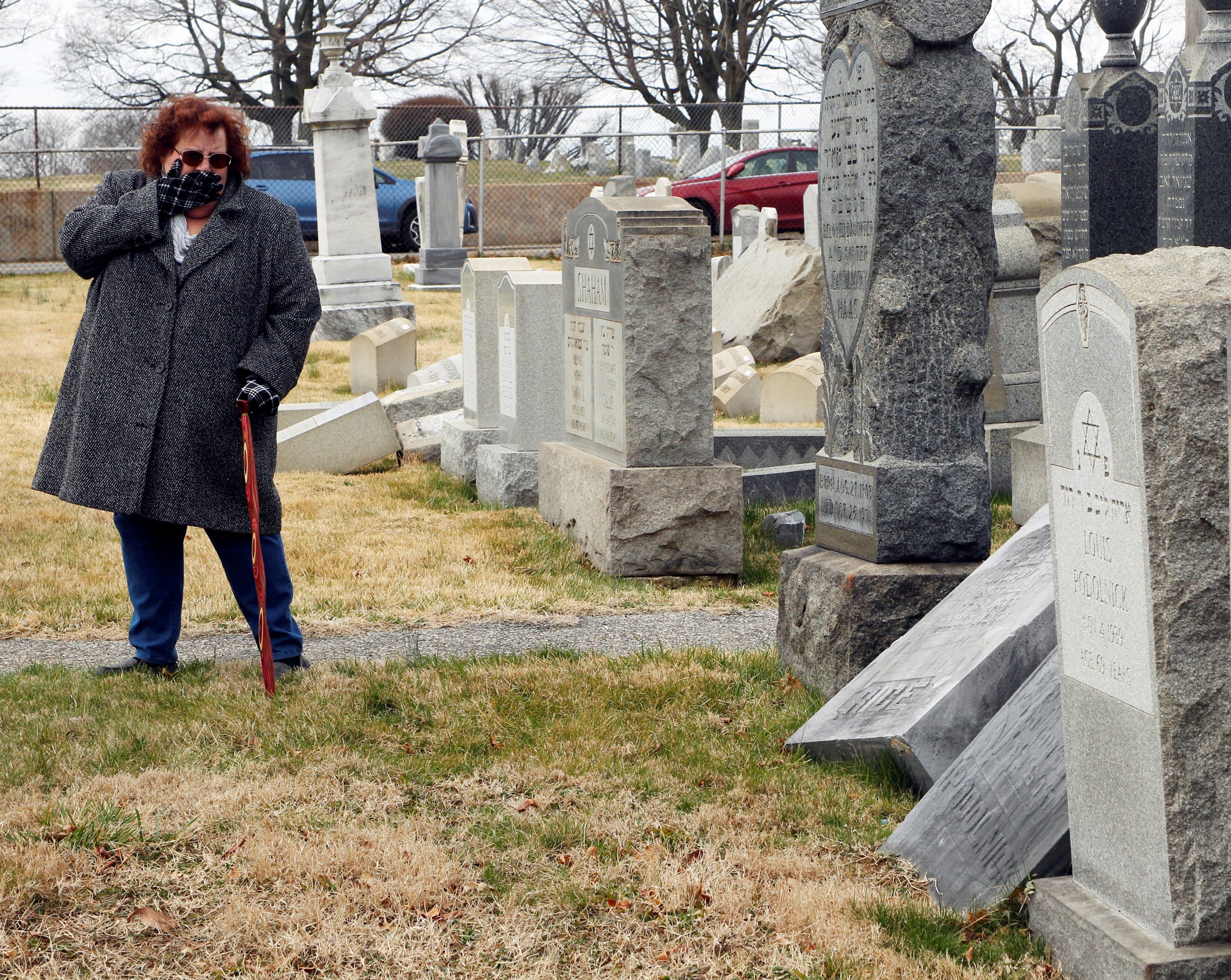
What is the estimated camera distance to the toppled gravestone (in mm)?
14250

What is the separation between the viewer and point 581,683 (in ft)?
15.7

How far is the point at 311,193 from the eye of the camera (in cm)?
2517

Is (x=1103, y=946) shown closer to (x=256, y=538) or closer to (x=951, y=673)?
(x=951, y=673)

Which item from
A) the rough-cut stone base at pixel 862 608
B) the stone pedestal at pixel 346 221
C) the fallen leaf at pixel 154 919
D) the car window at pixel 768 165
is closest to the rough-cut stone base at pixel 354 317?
the stone pedestal at pixel 346 221

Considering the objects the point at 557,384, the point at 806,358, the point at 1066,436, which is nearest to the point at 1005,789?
the point at 1066,436

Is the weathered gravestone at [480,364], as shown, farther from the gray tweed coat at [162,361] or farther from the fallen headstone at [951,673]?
the fallen headstone at [951,673]

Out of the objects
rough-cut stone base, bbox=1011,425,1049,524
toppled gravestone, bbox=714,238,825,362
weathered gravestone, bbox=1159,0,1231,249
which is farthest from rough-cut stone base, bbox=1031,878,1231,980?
toppled gravestone, bbox=714,238,825,362

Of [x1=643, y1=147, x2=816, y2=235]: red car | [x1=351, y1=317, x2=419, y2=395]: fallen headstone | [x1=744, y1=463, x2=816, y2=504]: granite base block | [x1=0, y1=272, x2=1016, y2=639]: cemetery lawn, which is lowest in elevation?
[x1=0, y1=272, x2=1016, y2=639]: cemetery lawn

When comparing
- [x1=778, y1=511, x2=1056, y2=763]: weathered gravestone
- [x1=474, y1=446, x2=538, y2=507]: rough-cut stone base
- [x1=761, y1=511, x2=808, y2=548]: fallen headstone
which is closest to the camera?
[x1=778, y1=511, x2=1056, y2=763]: weathered gravestone

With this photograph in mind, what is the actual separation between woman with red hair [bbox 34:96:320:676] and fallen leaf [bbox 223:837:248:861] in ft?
4.53

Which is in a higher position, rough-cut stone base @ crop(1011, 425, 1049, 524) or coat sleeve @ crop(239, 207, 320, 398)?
coat sleeve @ crop(239, 207, 320, 398)

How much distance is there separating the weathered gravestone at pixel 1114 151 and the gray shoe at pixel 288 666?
6202mm

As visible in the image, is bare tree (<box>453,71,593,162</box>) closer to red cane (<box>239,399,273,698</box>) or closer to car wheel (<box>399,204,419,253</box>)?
car wheel (<box>399,204,419,253</box>)

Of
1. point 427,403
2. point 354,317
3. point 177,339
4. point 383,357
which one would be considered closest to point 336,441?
point 427,403
